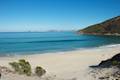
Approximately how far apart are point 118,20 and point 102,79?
171285 mm

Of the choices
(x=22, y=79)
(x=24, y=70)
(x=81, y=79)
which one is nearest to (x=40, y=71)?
(x=24, y=70)

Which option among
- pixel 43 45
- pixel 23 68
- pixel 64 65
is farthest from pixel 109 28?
pixel 23 68

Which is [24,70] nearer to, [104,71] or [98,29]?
[104,71]

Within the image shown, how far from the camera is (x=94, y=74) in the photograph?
54.3 ft

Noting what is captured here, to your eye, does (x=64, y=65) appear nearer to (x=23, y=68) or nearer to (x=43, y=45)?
(x=23, y=68)

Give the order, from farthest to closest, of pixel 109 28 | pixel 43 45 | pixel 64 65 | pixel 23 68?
pixel 109 28 < pixel 43 45 < pixel 64 65 < pixel 23 68

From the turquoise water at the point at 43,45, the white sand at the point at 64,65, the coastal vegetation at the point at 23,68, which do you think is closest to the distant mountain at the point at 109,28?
the turquoise water at the point at 43,45

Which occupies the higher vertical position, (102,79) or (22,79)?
(22,79)

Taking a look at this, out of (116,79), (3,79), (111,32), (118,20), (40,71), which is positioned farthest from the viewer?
(118,20)

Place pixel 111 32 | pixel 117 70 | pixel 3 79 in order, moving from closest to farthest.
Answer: pixel 3 79, pixel 117 70, pixel 111 32

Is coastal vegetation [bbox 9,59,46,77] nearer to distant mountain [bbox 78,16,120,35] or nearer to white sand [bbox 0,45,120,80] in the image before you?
white sand [bbox 0,45,120,80]

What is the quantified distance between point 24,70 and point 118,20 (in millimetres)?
171556

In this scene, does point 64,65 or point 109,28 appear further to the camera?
point 109,28

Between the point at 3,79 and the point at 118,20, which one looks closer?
the point at 3,79
